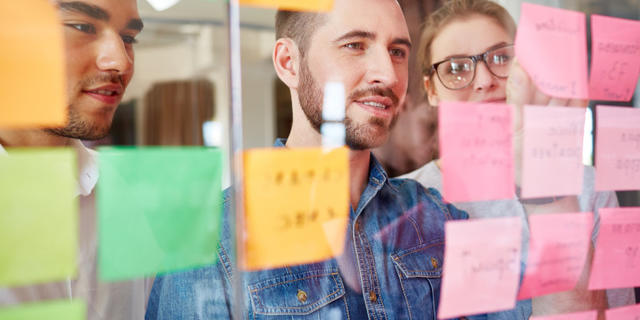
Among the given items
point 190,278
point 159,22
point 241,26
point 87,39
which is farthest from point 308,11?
point 190,278

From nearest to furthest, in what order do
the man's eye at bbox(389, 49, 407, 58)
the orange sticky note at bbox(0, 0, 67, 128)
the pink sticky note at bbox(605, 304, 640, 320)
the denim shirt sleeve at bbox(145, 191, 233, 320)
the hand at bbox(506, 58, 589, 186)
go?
the orange sticky note at bbox(0, 0, 67, 128), the denim shirt sleeve at bbox(145, 191, 233, 320), the man's eye at bbox(389, 49, 407, 58), the hand at bbox(506, 58, 589, 186), the pink sticky note at bbox(605, 304, 640, 320)

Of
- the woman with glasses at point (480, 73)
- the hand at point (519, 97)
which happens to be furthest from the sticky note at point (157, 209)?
the hand at point (519, 97)

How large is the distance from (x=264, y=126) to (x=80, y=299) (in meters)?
0.37

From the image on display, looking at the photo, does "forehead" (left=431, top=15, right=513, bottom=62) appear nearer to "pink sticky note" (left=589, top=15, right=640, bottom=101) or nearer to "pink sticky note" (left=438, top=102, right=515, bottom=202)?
"pink sticky note" (left=438, top=102, right=515, bottom=202)

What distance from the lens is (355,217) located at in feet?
2.90

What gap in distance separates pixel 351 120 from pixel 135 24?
38 cm

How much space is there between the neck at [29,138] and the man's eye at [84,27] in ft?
0.50

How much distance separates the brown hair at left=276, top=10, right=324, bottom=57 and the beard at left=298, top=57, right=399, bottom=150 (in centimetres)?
3

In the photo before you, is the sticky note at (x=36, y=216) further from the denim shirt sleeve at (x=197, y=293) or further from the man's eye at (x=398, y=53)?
the man's eye at (x=398, y=53)

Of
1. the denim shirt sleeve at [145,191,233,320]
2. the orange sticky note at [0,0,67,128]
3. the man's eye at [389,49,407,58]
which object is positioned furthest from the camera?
the man's eye at [389,49,407,58]

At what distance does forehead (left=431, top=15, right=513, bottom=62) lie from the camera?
0.95m

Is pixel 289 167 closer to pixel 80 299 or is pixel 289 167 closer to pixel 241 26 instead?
pixel 241 26

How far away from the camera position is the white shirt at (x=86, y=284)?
2.20ft

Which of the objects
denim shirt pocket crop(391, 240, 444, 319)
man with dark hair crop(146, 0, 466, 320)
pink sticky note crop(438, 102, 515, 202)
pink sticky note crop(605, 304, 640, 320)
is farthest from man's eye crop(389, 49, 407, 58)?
pink sticky note crop(605, 304, 640, 320)
